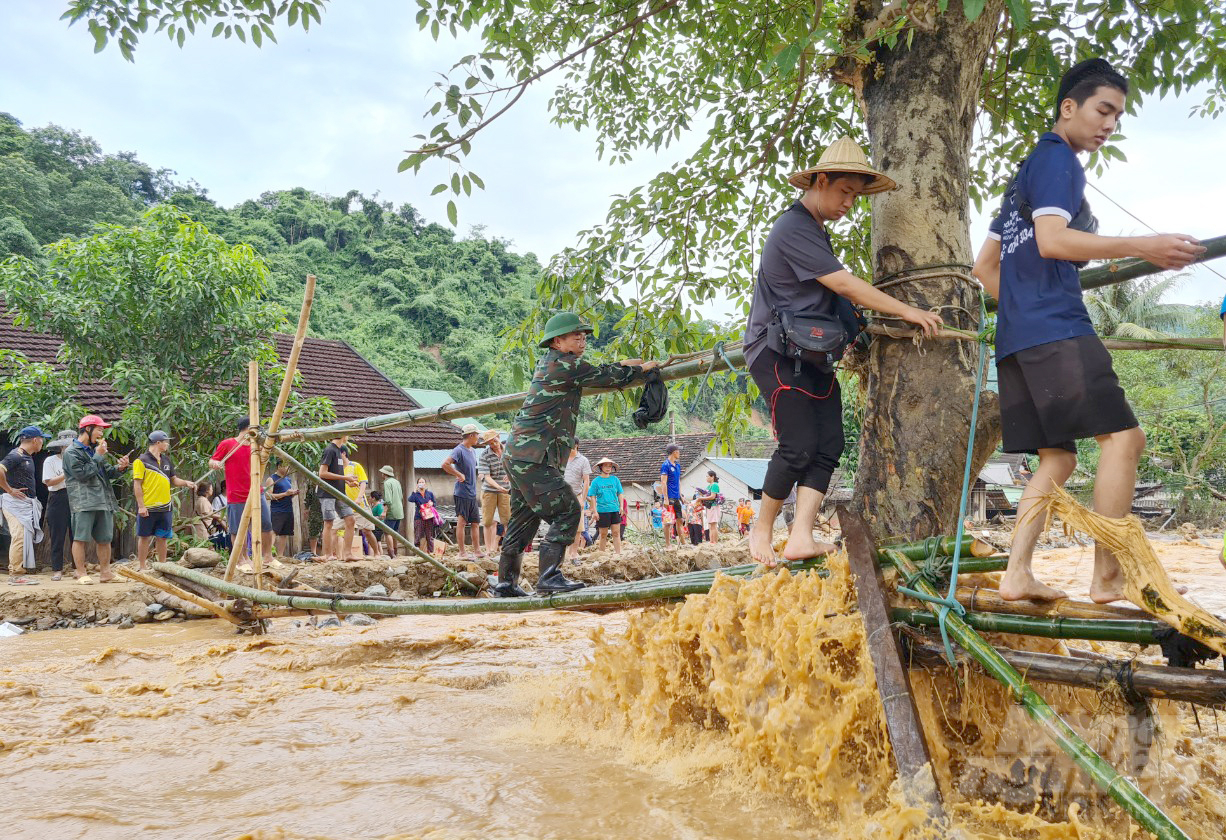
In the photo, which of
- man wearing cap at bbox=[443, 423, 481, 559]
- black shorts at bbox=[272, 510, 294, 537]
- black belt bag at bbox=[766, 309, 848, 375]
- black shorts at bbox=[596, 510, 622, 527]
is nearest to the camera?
black belt bag at bbox=[766, 309, 848, 375]

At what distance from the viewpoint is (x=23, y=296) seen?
11688 millimetres

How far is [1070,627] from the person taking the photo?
2.47 meters

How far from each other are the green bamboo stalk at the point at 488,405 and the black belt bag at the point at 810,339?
788 millimetres

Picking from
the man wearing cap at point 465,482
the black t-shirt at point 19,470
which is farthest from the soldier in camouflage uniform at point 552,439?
the black t-shirt at point 19,470

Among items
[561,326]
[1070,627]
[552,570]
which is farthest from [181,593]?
[1070,627]

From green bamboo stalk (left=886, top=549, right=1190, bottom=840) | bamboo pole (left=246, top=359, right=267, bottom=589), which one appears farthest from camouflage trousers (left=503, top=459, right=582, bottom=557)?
bamboo pole (left=246, top=359, right=267, bottom=589)

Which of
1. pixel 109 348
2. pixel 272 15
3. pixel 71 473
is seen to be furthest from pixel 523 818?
pixel 109 348

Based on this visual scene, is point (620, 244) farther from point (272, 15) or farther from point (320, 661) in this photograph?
point (320, 661)

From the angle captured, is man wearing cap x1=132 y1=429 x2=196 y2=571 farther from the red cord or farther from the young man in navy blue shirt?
the young man in navy blue shirt

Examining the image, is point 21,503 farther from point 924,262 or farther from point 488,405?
point 924,262

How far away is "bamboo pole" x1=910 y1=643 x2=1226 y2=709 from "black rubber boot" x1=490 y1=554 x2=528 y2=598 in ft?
10.3

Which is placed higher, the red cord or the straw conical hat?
the straw conical hat

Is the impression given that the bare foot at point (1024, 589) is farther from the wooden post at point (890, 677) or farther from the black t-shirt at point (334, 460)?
the black t-shirt at point (334, 460)

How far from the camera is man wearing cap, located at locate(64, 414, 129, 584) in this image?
8992mm
